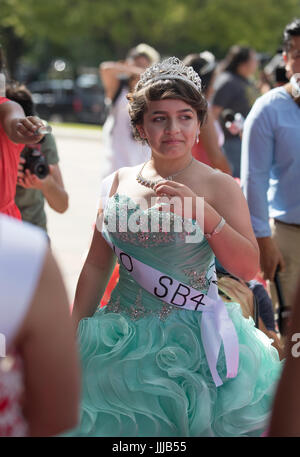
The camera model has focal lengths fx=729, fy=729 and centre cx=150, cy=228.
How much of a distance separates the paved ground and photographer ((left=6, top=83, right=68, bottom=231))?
0.31m

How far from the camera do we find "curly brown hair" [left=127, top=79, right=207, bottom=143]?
9.42ft

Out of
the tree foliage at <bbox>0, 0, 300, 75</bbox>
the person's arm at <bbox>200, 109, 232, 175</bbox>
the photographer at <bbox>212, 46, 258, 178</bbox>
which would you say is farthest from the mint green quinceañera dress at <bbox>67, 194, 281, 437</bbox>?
the tree foliage at <bbox>0, 0, 300, 75</bbox>

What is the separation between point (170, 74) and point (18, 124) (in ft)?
2.23

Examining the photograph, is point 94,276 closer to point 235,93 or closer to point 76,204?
point 235,93

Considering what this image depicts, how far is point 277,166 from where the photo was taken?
155 inches

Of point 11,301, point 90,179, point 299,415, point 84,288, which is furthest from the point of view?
point 90,179

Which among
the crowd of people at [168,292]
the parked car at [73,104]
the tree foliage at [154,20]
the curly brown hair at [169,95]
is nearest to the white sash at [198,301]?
the crowd of people at [168,292]

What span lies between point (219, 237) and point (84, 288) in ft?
2.11

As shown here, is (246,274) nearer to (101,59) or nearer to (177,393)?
(177,393)

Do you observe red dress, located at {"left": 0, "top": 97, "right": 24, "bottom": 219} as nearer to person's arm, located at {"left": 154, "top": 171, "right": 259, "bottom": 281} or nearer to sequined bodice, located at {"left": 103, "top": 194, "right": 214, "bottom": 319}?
sequined bodice, located at {"left": 103, "top": 194, "right": 214, "bottom": 319}

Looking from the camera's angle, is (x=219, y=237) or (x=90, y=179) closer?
(x=219, y=237)

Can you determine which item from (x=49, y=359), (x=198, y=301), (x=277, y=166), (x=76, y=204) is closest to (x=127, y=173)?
(x=198, y=301)
